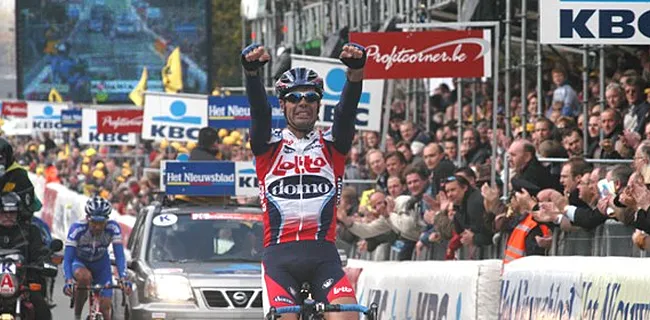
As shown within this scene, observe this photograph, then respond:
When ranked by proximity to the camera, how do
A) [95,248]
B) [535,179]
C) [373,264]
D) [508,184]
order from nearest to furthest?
[535,179], [373,264], [508,184], [95,248]

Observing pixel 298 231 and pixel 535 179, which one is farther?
pixel 535 179

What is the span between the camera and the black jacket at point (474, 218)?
1564 cm

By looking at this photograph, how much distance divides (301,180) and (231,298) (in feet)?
20.4

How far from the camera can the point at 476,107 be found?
991 inches

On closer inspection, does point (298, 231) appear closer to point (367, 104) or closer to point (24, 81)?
point (367, 104)

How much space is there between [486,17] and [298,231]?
41.4 ft

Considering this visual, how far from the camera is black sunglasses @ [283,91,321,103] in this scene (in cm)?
1110

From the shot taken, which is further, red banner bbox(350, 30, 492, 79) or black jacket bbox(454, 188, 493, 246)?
red banner bbox(350, 30, 492, 79)

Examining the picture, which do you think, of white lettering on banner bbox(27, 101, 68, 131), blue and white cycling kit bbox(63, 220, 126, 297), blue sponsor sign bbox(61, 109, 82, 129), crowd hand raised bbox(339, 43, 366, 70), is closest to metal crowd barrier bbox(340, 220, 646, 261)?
crowd hand raised bbox(339, 43, 366, 70)

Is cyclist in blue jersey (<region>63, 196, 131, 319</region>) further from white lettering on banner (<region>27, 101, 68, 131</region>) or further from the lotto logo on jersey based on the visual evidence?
white lettering on banner (<region>27, 101, 68, 131</region>)

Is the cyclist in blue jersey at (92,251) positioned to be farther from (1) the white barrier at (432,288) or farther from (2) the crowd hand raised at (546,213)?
(2) the crowd hand raised at (546,213)

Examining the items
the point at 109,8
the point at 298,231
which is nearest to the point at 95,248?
the point at 298,231

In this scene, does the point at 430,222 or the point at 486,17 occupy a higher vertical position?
the point at 486,17

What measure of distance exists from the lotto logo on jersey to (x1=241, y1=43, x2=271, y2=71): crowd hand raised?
63 centimetres
